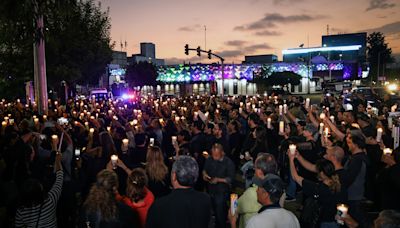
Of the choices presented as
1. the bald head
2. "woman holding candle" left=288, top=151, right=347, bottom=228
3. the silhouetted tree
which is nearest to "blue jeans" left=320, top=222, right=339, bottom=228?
"woman holding candle" left=288, top=151, right=347, bottom=228

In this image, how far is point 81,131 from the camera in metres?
10.7

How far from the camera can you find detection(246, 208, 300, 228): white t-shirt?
11.4 ft

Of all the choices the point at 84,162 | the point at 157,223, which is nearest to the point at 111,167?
the point at 84,162

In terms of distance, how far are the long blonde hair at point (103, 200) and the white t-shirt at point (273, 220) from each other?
1.37 m

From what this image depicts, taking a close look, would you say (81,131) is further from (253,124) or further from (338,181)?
(338,181)

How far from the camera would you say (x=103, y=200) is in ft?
13.0

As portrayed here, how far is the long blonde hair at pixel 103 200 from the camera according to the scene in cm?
389

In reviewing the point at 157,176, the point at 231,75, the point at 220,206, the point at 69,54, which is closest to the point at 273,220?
the point at 157,176

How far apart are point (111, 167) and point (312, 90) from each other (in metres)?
66.4

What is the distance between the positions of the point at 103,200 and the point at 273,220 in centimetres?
167

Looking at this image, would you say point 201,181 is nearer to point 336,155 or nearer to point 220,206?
point 220,206

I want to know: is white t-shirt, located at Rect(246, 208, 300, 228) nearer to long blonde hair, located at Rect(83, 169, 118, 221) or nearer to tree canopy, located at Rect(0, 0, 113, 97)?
long blonde hair, located at Rect(83, 169, 118, 221)

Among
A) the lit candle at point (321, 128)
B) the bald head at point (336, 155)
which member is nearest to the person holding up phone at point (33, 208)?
the bald head at point (336, 155)

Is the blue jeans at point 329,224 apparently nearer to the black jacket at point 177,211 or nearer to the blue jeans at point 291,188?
the black jacket at point 177,211
